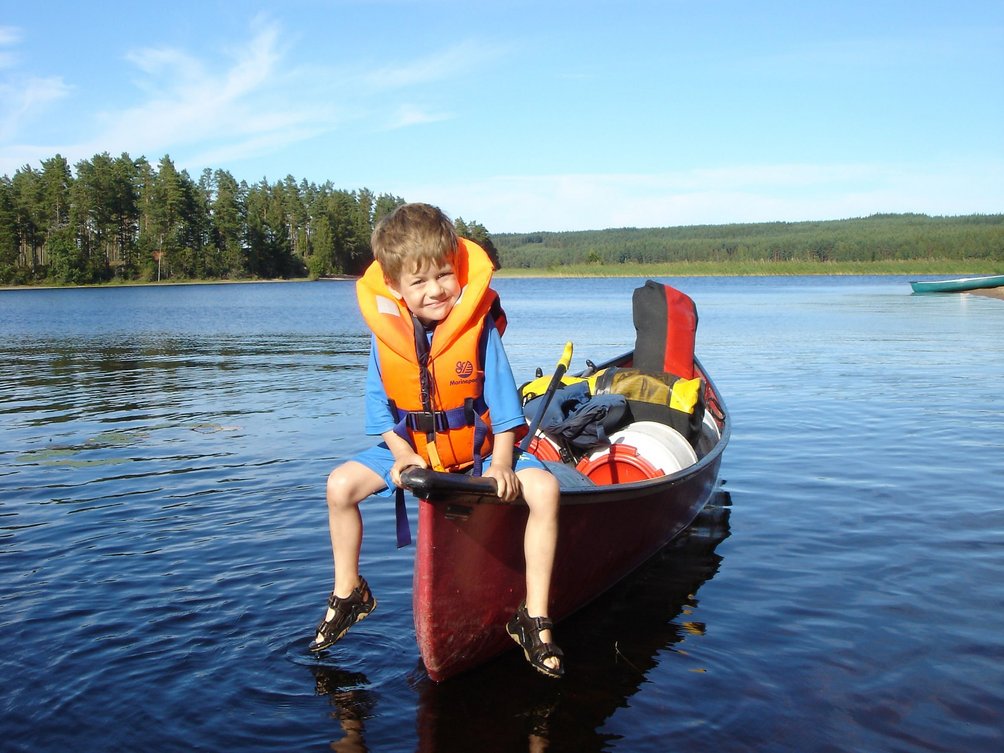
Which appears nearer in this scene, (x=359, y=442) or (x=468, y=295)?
(x=468, y=295)

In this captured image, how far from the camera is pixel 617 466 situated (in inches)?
255

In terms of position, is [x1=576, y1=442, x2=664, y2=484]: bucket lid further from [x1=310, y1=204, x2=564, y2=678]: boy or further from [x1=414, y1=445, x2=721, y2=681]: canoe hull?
[x1=310, y1=204, x2=564, y2=678]: boy

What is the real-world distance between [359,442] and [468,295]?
6527mm

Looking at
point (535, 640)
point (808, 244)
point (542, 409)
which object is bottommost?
point (535, 640)

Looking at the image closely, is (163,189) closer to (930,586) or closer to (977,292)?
(977,292)

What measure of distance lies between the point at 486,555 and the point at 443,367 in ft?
2.83

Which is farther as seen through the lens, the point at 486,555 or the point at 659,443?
the point at 659,443

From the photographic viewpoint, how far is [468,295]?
4.13 metres

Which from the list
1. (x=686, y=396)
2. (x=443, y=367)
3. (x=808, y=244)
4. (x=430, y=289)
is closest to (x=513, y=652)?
(x=443, y=367)

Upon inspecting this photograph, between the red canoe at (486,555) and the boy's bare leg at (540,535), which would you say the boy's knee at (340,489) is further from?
the boy's bare leg at (540,535)

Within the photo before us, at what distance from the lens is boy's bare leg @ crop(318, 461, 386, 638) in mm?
4129

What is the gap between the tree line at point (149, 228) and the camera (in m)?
83.0

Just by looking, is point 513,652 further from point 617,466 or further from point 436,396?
point 617,466

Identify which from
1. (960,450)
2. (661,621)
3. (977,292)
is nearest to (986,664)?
(661,621)
